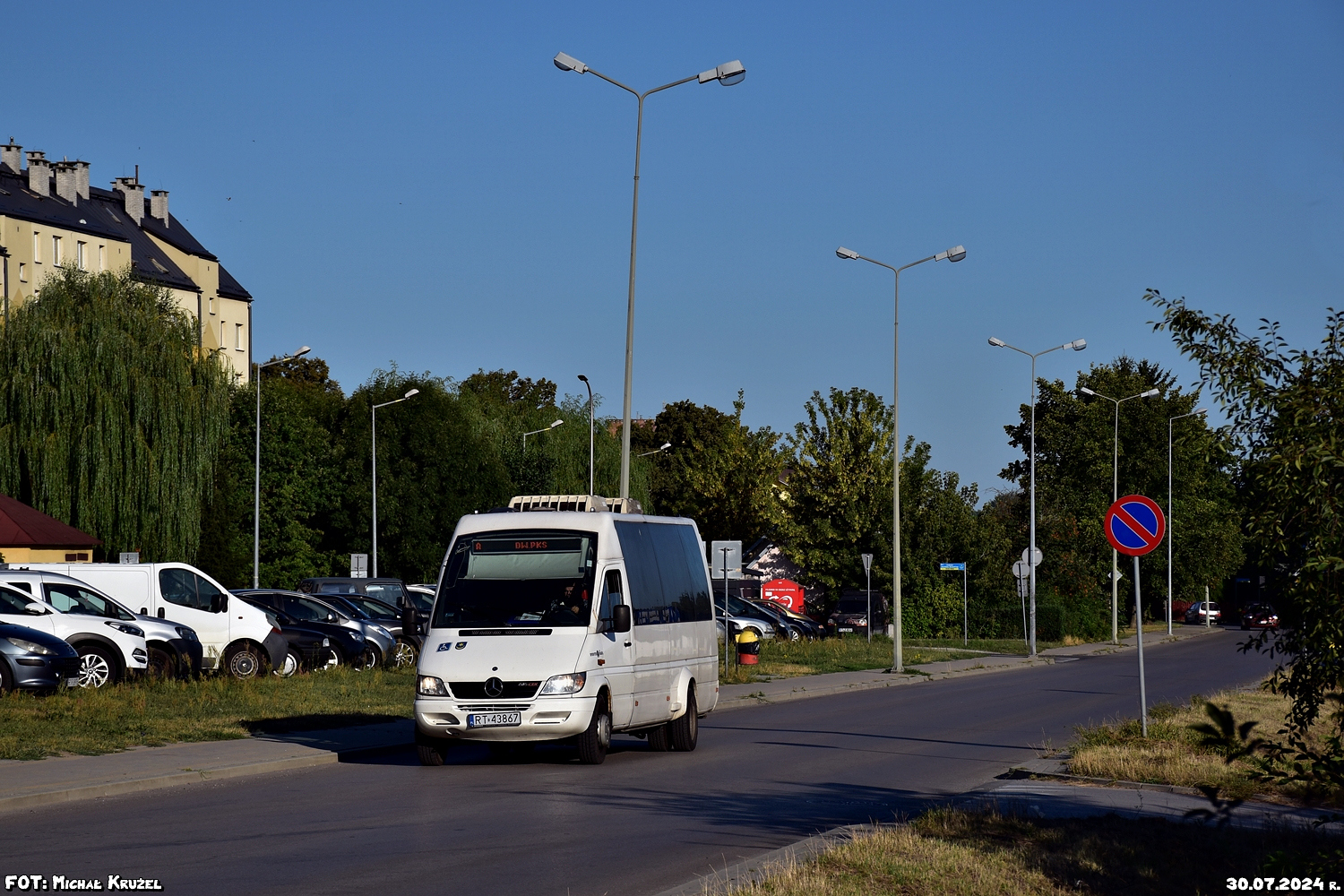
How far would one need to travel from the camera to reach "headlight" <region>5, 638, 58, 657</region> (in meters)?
20.8

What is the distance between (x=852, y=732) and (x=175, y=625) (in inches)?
452

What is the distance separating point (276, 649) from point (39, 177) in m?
64.3

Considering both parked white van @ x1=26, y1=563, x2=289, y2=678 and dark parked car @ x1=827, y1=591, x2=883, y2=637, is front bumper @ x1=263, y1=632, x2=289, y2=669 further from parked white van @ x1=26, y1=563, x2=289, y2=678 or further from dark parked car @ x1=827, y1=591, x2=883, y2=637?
dark parked car @ x1=827, y1=591, x2=883, y2=637

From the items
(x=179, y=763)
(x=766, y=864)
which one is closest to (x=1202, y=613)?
(x=179, y=763)

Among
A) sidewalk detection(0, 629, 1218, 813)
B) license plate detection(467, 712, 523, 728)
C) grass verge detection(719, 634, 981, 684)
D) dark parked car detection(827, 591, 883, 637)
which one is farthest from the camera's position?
dark parked car detection(827, 591, 883, 637)

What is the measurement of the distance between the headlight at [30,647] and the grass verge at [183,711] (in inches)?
23.3

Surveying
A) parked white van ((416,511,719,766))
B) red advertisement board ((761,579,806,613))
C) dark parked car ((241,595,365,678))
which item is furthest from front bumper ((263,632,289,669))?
red advertisement board ((761,579,806,613))

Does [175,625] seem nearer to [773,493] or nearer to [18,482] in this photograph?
[18,482]

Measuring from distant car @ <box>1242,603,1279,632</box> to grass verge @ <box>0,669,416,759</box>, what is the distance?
39.9 ft

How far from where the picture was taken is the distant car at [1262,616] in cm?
750

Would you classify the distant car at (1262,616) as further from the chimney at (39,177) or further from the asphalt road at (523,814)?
the chimney at (39,177)

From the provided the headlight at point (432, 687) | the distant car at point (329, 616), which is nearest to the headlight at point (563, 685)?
the headlight at point (432, 687)

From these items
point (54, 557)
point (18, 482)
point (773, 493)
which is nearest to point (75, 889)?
point (54, 557)

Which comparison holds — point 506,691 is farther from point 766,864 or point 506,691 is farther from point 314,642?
point 314,642
